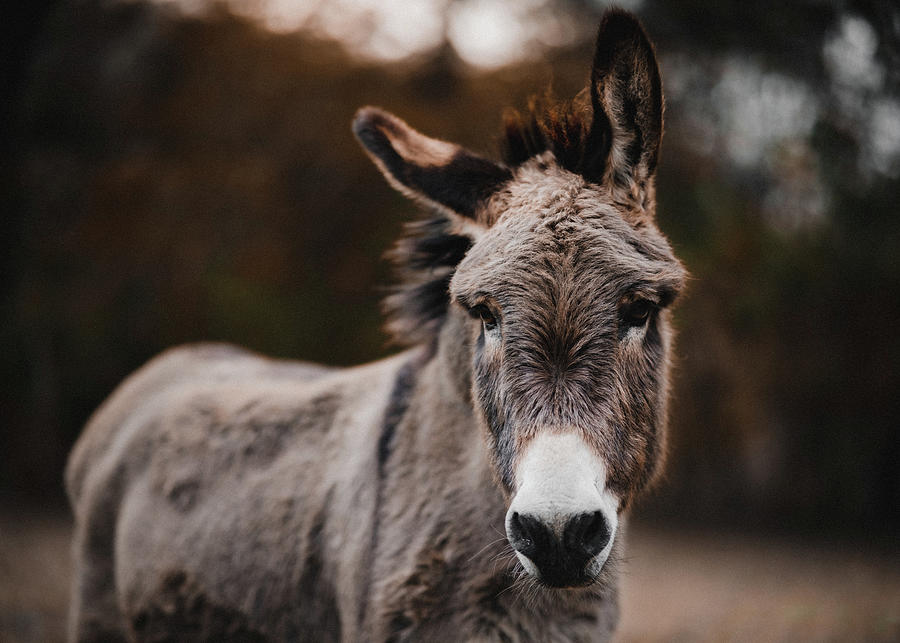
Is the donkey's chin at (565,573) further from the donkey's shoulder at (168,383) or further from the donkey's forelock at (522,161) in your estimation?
the donkey's shoulder at (168,383)

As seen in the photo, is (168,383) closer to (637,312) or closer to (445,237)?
(445,237)

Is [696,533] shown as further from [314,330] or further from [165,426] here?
[165,426]

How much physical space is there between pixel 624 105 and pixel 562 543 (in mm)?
1501

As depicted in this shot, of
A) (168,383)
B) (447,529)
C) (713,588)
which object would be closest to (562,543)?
(447,529)

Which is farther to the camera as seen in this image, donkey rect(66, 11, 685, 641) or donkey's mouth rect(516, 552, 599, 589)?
donkey rect(66, 11, 685, 641)

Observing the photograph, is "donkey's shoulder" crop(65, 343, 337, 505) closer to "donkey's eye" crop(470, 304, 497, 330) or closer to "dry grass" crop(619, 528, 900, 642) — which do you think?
"donkey's eye" crop(470, 304, 497, 330)

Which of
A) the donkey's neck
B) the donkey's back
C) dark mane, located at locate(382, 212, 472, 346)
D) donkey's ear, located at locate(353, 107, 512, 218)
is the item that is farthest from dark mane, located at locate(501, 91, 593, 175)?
the donkey's back

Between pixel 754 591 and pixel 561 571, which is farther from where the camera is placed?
pixel 754 591

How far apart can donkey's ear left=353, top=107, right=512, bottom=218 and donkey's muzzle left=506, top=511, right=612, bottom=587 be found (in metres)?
1.21

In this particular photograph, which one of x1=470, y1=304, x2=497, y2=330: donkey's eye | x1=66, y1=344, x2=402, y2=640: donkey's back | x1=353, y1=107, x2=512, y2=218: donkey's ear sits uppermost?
x1=353, y1=107, x2=512, y2=218: donkey's ear

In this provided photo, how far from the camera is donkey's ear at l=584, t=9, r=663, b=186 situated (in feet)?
7.13

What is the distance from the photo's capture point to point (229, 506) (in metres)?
3.08

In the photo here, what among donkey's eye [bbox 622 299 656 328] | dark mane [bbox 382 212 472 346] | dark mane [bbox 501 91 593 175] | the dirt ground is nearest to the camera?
donkey's eye [bbox 622 299 656 328]

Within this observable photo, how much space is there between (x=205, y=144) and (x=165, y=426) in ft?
20.9
